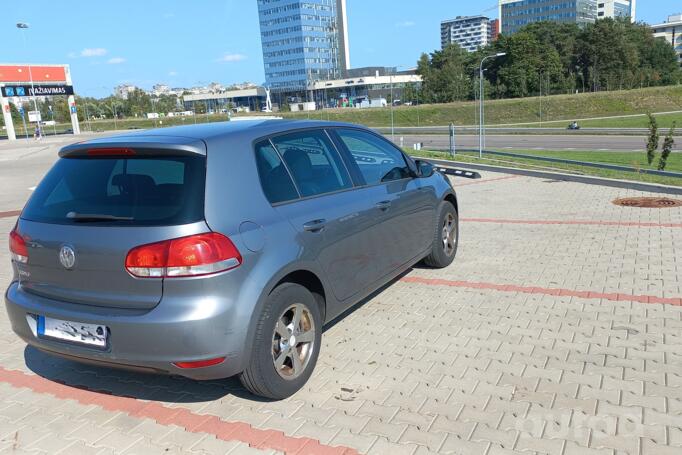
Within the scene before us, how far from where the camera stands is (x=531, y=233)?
8.00 meters

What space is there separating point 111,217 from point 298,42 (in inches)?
5292

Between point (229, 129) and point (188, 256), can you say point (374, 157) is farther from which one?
point (188, 256)

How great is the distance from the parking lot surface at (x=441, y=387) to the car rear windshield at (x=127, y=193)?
123cm

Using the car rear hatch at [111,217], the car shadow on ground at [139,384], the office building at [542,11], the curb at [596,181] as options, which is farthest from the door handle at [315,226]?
the office building at [542,11]

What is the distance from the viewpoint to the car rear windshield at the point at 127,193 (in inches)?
121

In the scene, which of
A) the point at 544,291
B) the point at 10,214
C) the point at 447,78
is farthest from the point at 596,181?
the point at 447,78

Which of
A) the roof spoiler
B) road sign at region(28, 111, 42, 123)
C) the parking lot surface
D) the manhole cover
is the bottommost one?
the manhole cover

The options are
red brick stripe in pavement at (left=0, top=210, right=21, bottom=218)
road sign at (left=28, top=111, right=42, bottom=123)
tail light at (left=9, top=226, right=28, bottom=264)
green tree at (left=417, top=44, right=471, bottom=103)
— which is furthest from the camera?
green tree at (left=417, top=44, right=471, bottom=103)

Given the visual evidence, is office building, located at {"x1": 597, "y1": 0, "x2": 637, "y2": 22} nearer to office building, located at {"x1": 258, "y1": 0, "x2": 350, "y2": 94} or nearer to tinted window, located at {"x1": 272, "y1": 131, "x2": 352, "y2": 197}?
office building, located at {"x1": 258, "y1": 0, "x2": 350, "y2": 94}

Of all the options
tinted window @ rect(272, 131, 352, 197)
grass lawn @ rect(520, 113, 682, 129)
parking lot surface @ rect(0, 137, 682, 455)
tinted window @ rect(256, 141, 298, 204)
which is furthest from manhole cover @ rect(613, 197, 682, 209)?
grass lawn @ rect(520, 113, 682, 129)

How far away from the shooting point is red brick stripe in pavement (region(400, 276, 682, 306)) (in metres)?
5.08

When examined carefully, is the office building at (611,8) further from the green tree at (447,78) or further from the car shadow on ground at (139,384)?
the car shadow on ground at (139,384)

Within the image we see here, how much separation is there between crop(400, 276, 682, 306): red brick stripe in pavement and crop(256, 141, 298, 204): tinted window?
2572mm

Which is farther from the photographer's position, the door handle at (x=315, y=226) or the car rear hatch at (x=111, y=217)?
the door handle at (x=315, y=226)
